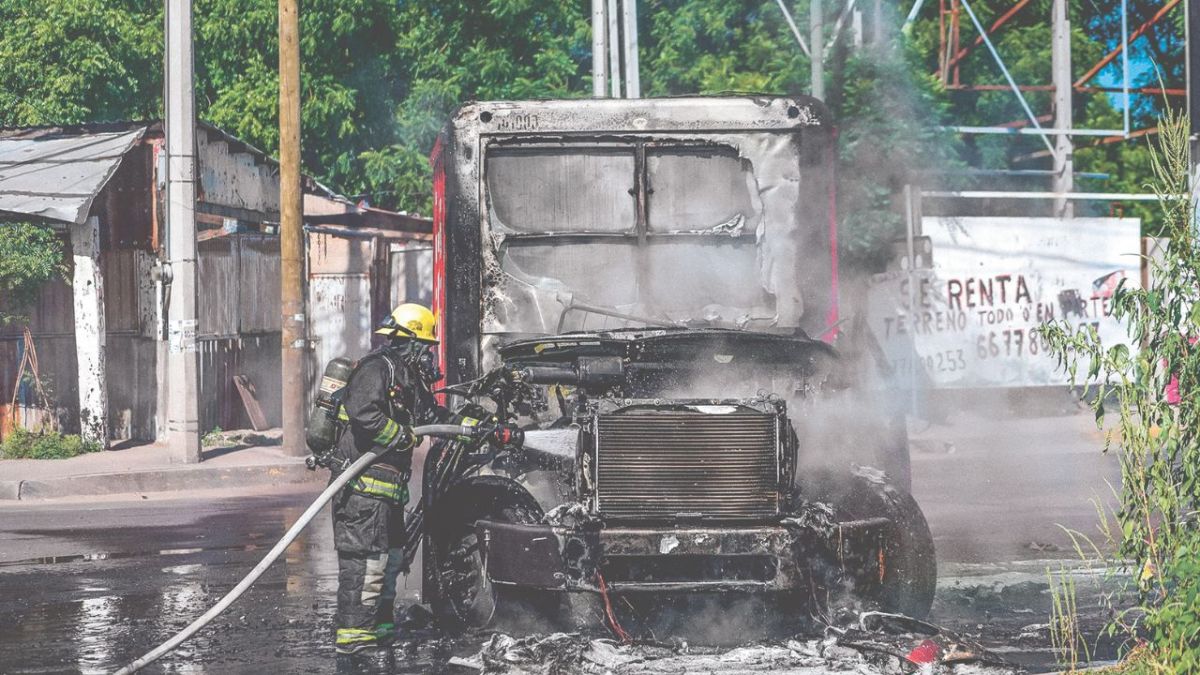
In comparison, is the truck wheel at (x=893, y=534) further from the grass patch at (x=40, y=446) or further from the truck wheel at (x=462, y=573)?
the grass patch at (x=40, y=446)

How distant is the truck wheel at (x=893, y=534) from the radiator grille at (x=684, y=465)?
48 cm

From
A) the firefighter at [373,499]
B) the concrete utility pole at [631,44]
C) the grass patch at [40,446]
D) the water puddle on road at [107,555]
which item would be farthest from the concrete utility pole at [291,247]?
the firefighter at [373,499]

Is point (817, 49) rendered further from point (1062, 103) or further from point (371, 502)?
point (371, 502)

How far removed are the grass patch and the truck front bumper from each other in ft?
33.8

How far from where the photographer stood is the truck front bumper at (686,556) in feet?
21.5

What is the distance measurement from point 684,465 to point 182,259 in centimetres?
948

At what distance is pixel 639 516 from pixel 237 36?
67.8 ft

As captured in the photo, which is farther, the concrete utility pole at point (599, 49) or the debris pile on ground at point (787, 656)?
the concrete utility pole at point (599, 49)

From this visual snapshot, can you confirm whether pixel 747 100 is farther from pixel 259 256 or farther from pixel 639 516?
pixel 259 256

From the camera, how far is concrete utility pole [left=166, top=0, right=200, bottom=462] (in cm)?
1484

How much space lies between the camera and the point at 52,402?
1677cm

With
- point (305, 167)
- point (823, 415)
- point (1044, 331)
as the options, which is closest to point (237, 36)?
point (305, 167)

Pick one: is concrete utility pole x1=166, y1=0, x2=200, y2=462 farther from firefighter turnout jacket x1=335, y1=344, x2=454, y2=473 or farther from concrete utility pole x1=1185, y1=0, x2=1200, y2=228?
concrete utility pole x1=1185, y1=0, x2=1200, y2=228

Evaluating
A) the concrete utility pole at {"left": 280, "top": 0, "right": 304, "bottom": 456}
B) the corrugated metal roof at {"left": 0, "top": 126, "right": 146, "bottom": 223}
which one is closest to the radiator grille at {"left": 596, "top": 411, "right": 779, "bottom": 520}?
the concrete utility pole at {"left": 280, "top": 0, "right": 304, "bottom": 456}
